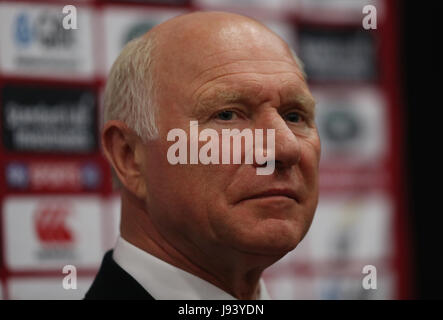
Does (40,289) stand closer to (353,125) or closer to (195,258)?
(195,258)

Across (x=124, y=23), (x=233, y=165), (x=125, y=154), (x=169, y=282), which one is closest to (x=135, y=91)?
(x=125, y=154)

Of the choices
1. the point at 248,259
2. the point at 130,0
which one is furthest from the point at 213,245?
the point at 130,0

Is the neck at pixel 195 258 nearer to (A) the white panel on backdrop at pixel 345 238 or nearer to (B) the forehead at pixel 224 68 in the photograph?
(B) the forehead at pixel 224 68

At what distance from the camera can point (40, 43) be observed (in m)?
2.61

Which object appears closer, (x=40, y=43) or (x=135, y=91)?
(x=135, y=91)

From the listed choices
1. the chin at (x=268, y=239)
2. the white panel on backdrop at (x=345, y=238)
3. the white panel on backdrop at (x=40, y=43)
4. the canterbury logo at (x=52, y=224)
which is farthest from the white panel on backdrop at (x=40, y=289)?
the chin at (x=268, y=239)

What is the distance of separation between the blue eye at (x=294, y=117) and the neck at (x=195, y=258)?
0.97 ft

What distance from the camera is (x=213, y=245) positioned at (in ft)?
5.39

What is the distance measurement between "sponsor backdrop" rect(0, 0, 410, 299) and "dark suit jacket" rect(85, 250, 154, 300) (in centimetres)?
70

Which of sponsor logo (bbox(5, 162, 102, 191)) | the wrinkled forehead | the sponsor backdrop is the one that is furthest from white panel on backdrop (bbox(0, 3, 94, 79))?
the wrinkled forehead

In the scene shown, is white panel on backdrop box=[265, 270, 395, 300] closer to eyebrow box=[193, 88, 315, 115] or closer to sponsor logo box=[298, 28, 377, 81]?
sponsor logo box=[298, 28, 377, 81]

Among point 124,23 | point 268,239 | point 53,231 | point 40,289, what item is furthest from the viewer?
point 124,23

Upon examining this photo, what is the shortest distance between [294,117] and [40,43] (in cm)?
115

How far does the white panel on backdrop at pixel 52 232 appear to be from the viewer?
2555mm
